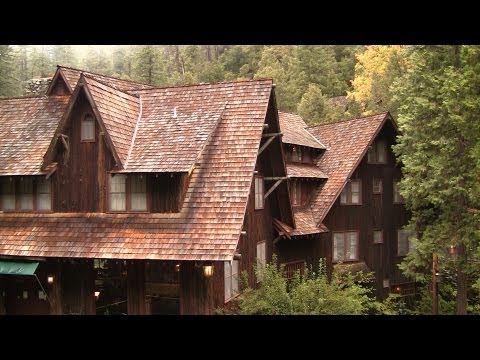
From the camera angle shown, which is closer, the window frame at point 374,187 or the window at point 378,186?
the window frame at point 374,187

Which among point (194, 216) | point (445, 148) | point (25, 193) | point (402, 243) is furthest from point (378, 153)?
point (25, 193)

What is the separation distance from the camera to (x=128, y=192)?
1616cm

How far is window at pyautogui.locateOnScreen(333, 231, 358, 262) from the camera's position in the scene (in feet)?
80.9

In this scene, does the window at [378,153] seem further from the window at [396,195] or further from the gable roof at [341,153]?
the window at [396,195]

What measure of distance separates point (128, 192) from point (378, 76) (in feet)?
94.7

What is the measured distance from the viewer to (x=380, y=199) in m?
26.2

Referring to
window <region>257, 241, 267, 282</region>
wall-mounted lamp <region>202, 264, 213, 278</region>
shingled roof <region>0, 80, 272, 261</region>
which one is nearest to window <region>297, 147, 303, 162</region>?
window <region>257, 241, 267, 282</region>

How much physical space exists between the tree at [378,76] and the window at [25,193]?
930 inches

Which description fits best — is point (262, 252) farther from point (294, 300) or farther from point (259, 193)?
point (294, 300)

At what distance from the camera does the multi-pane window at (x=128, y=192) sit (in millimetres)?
16047

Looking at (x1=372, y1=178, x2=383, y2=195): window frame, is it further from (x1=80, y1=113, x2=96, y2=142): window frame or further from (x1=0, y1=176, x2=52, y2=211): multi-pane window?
(x1=0, y1=176, x2=52, y2=211): multi-pane window

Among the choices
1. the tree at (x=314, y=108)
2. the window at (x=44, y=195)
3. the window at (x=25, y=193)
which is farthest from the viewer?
the tree at (x=314, y=108)

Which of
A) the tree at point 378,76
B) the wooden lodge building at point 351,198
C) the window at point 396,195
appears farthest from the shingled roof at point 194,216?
the tree at point 378,76

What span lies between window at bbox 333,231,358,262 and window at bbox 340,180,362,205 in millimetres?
1503
